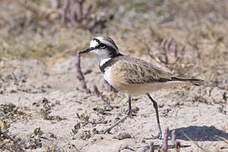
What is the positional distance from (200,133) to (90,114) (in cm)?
121

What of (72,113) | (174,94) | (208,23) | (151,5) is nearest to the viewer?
(72,113)

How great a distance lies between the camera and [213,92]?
704 centimetres

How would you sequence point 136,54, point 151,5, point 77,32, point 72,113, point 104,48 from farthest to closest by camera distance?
point 151,5 → point 77,32 → point 136,54 → point 72,113 → point 104,48

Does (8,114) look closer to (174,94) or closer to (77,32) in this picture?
(174,94)

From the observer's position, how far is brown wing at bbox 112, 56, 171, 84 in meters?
5.59

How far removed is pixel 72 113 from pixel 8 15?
166 inches

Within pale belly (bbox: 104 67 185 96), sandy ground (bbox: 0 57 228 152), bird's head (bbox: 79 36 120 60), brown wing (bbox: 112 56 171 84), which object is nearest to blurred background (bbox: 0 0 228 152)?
sandy ground (bbox: 0 57 228 152)

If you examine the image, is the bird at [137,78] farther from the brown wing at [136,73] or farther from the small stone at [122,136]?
the small stone at [122,136]

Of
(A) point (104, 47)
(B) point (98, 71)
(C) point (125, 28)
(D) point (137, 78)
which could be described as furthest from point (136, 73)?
(C) point (125, 28)

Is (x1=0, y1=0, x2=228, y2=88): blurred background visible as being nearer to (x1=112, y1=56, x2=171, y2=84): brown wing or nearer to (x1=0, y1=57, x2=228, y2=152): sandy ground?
(x1=0, y1=57, x2=228, y2=152): sandy ground

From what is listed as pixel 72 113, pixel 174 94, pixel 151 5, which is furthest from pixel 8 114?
pixel 151 5

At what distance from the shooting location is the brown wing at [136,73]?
18.3 ft

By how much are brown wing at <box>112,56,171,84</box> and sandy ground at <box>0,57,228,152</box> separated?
511mm

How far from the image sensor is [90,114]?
6.27 metres
